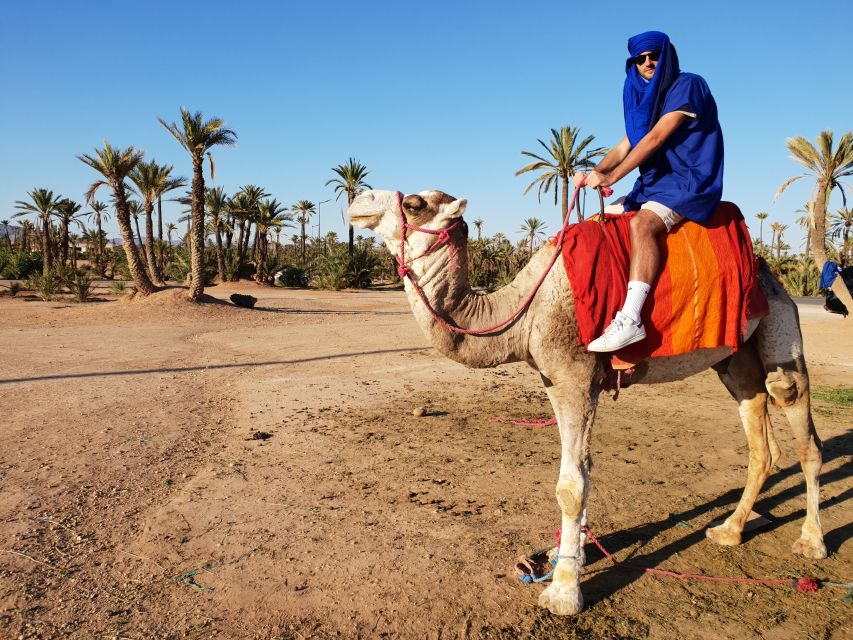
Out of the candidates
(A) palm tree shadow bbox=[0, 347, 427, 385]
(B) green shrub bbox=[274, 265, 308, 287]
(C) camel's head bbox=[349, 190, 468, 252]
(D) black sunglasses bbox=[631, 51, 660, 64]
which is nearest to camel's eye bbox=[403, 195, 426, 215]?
(C) camel's head bbox=[349, 190, 468, 252]

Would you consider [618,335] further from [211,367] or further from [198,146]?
[198,146]

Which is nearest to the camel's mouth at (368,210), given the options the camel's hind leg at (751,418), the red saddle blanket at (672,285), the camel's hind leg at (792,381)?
the red saddle blanket at (672,285)

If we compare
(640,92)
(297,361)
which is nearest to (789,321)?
(640,92)

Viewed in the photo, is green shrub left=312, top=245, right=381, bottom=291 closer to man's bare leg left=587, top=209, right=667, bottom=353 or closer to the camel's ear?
the camel's ear

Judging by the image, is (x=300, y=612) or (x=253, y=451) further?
(x=253, y=451)

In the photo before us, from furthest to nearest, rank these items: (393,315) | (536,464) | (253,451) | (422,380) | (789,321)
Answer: (393,315) → (422,380) → (253,451) → (536,464) → (789,321)

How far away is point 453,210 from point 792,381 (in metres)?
2.62

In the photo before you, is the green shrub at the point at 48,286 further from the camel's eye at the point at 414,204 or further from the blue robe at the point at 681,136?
the blue robe at the point at 681,136

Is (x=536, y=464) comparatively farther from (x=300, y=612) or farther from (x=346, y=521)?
(x=300, y=612)

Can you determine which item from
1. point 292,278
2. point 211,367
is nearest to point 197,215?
point 211,367

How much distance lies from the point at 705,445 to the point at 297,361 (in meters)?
7.40

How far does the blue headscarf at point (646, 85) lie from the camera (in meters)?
3.35

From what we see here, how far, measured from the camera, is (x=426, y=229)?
3191 millimetres

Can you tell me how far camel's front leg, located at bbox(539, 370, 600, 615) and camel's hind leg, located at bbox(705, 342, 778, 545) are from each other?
4.88ft
